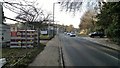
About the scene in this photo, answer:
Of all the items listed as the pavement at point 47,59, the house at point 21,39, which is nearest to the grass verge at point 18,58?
the pavement at point 47,59

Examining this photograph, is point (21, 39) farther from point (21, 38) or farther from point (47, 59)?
point (47, 59)

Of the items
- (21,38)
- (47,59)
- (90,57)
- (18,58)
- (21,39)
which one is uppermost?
(21,38)

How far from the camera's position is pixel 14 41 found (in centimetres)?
2500

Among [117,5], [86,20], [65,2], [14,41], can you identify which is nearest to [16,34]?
[14,41]

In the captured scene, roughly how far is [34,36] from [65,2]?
570cm

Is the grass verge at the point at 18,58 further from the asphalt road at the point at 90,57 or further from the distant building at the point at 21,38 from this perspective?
the distant building at the point at 21,38

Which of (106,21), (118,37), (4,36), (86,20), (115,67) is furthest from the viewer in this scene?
(86,20)

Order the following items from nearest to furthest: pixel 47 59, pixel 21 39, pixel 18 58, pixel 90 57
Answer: pixel 18 58 → pixel 47 59 → pixel 90 57 → pixel 21 39

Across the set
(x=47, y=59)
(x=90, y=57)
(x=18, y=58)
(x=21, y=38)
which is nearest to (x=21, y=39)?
(x=21, y=38)

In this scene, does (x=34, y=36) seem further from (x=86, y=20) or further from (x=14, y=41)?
(x=86, y=20)

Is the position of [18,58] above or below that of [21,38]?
below

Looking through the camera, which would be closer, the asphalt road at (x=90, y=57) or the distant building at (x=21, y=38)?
the asphalt road at (x=90, y=57)

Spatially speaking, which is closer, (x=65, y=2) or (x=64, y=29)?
(x=65, y=2)

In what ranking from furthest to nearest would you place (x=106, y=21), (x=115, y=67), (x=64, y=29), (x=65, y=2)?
(x=64, y=29)
(x=106, y=21)
(x=65, y=2)
(x=115, y=67)
